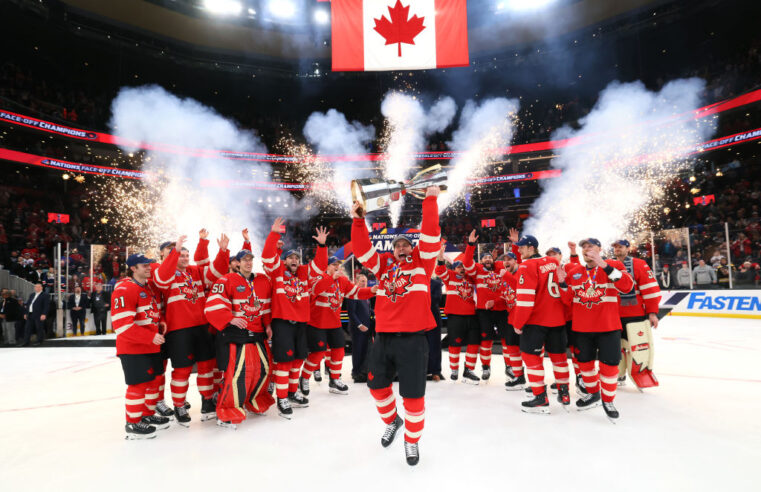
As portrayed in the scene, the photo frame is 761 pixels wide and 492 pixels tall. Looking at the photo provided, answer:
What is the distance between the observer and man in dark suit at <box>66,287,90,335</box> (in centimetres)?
1237

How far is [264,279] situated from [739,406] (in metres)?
5.50

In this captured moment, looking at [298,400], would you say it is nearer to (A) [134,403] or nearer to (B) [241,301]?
(B) [241,301]

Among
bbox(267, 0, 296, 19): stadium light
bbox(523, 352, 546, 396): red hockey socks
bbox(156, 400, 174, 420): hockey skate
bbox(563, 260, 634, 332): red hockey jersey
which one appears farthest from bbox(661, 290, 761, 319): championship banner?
bbox(267, 0, 296, 19): stadium light

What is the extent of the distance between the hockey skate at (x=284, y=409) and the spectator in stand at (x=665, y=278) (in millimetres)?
11964

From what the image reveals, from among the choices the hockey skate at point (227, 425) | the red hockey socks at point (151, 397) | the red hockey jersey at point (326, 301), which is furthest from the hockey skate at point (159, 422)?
the red hockey jersey at point (326, 301)

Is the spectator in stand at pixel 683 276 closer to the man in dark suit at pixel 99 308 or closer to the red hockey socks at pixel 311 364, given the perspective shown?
the red hockey socks at pixel 311 364

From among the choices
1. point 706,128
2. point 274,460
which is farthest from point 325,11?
point 274,460

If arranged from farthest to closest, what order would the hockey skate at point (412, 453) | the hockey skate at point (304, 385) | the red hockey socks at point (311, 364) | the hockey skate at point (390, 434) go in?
the red hockey socks at point (311, 364)
the hockey skate at point (304, 385)
the hockey skate at point (390, 434)
the hockey skate at point (412, 453)

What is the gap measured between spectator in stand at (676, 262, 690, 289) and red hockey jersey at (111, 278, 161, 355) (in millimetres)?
13261

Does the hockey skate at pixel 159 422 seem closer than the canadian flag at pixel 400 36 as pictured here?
Yes

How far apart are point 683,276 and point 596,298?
9.73 meters

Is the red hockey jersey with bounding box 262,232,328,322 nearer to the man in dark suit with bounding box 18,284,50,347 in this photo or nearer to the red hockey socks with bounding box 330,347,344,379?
the red hockey socks with bounding box 330,347,344,379

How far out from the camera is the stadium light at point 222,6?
68.6ft

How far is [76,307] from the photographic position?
40.7 ft
